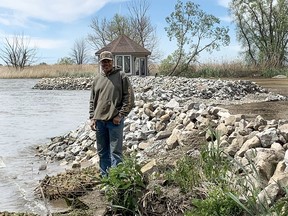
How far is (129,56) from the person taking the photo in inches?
1329

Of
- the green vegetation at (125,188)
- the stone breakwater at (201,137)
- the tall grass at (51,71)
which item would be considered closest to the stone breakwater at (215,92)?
the stone breakwater at (201,137)

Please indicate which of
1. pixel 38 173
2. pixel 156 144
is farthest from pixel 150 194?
pixel 38 173

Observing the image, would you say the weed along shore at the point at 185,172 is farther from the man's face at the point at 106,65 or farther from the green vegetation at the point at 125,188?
the man's face at the point at 106,65

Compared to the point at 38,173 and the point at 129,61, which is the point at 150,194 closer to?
the point at 38,173

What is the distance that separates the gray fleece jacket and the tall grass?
39.9 m

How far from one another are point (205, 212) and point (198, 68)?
116 ft

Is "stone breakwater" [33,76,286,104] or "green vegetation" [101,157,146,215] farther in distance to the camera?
"stone breakwater" [33,76,286,104]

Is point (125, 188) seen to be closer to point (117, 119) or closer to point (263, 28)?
point (117, 119)

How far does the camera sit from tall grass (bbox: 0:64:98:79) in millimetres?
47450

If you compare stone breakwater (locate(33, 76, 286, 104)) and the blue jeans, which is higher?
the blue jeans

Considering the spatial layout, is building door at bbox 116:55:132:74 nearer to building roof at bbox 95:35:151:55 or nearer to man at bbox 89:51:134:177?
building roof at bbox 95:35:151:55

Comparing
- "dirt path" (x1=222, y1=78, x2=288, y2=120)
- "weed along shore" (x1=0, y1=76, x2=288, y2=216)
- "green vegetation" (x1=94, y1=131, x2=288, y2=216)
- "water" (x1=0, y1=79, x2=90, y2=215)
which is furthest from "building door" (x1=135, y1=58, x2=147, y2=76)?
"green vegetation" (x1=94, y1=131, x2=288, y2=216)

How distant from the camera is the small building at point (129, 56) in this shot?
Result: 33.7m

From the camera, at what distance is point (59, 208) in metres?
5.07
